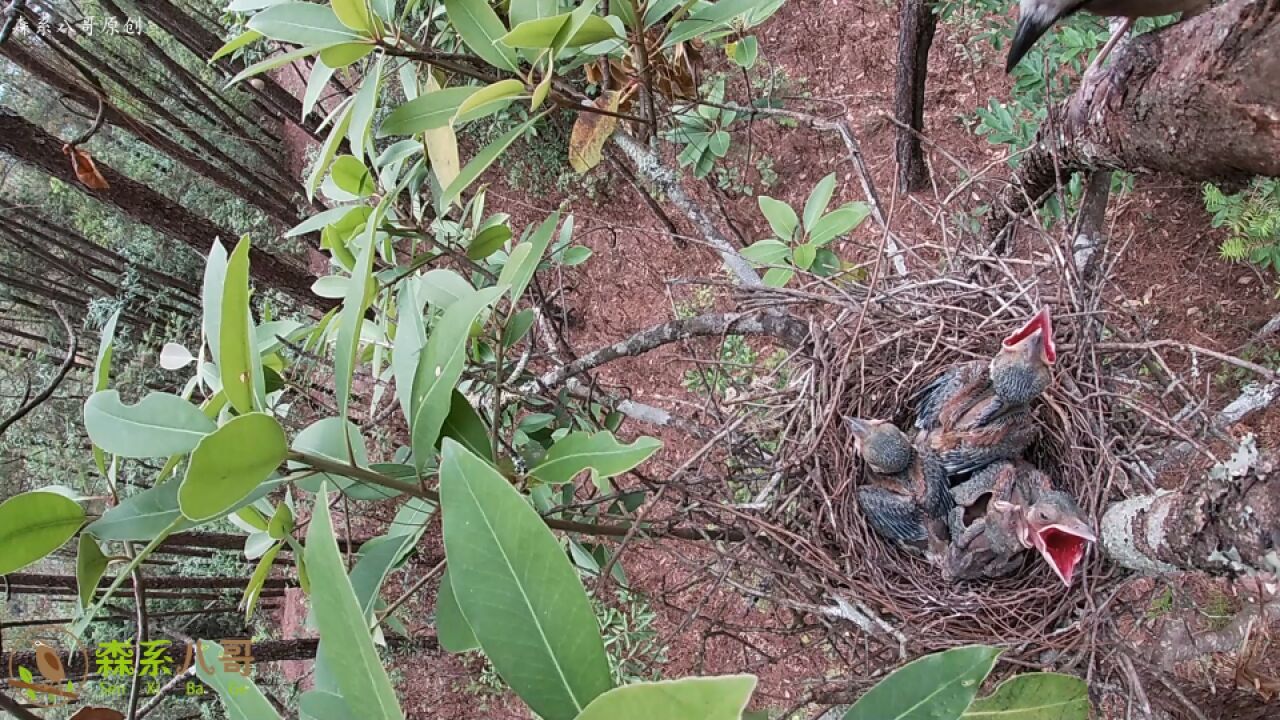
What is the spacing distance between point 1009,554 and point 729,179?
2.57 m

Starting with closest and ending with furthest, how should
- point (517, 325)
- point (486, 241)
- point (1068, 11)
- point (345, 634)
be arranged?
point (345, 634) < point (1068, 11) < point (517, 325) < point (486, 241)

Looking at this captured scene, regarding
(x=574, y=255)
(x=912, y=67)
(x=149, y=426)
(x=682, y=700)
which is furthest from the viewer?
(x=912, y=67)

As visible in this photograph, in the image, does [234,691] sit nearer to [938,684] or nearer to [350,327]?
[350,327]

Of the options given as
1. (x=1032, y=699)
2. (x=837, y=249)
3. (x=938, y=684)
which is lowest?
(x=837, y=249)

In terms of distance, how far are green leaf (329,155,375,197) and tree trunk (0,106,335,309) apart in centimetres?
93

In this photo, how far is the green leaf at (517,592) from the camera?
2.45 feet

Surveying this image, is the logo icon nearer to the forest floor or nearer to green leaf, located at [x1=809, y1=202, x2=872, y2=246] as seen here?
the forest floor

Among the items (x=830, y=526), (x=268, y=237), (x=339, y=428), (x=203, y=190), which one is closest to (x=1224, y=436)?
(x=830, y=526)

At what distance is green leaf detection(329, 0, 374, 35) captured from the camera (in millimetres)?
1277

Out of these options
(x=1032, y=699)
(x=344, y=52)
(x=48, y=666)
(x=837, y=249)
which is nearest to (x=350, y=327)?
(x=344, y=52)

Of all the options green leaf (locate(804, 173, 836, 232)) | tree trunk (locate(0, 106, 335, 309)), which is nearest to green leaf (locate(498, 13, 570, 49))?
green leaf (locate(804, 173, 836, 232))

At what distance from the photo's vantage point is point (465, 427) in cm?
→ 116

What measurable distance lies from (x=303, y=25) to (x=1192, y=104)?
4.70 ft

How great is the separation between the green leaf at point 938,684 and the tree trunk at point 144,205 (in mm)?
2296
